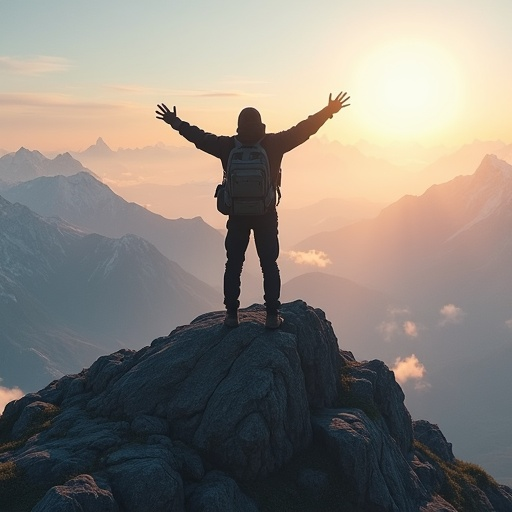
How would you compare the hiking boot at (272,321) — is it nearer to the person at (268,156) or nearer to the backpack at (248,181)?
the person at (268,156)

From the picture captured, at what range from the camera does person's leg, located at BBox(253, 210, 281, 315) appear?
2227 centimetres

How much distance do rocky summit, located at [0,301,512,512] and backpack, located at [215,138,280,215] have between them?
234 inches

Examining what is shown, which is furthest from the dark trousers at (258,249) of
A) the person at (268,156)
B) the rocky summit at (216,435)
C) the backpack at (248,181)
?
the rocky summit at (216,435)

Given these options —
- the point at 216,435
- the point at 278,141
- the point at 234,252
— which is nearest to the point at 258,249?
the point at 234,252

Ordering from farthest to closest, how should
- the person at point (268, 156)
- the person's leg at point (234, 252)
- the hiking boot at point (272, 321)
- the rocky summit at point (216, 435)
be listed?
1. the hiking boot at point (272, 321)
2. the person's leg at point (234, 252)
3. the person at point (268, 156)
4. the rocky summit at point (216, 435)

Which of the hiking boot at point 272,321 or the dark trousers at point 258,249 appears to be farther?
the hiking boot at point 272,321

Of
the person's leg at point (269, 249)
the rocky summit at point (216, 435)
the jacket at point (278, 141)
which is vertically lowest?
the rocky summit at point (216, 435)

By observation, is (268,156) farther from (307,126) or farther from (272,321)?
(272,321)

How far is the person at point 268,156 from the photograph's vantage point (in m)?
21.3

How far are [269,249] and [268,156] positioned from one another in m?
3.80

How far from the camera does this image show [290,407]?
70.1 feet

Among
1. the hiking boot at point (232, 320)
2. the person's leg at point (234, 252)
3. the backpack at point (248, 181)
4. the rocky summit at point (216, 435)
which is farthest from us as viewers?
the hiking boot at point (232, 320)

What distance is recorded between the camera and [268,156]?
848 inches

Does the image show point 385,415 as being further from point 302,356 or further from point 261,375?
point 261,375
